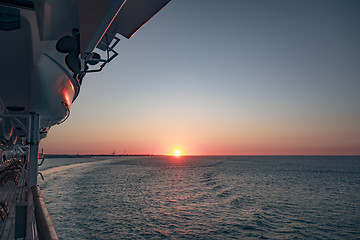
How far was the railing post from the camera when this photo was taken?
7.51 m

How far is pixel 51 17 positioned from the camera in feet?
10.5

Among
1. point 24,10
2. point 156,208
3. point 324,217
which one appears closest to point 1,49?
point 24,10

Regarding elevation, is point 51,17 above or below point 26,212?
above

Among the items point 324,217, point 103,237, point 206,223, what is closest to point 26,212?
point 103,237

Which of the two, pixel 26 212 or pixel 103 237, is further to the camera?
pixel 103 237

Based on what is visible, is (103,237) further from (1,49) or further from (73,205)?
(1,49)

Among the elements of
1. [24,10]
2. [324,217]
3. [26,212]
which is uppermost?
[24,10]

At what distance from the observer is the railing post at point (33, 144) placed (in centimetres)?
751

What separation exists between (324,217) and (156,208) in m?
18.3

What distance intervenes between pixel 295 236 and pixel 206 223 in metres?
7.31

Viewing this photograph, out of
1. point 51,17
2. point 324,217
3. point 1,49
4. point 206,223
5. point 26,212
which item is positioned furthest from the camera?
point 324,217

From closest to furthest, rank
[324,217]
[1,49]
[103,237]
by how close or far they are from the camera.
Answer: [1,49], [103,237], [324,217]

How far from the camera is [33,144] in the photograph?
748 cm

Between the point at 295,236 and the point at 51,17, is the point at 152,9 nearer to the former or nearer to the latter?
the point at 51,17
